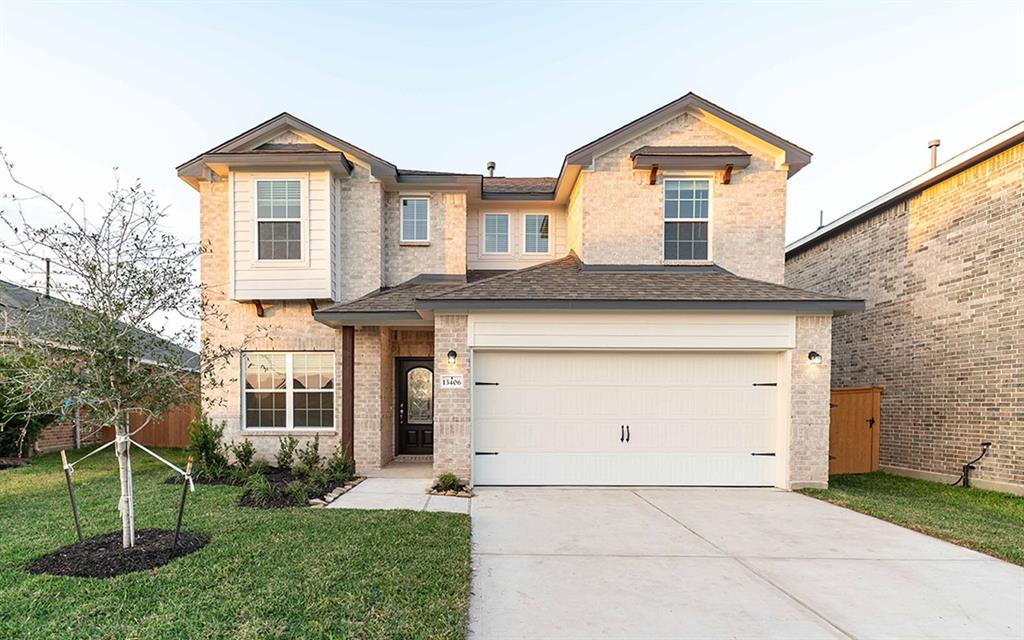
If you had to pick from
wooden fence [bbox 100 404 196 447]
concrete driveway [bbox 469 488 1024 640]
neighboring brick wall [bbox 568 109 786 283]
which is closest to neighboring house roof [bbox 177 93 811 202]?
neighboring brick wall [bbox 568 109 786 283]

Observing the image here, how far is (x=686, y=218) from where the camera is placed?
928 cm

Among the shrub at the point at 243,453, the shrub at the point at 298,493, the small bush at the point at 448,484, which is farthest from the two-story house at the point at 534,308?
the shrub at the point at 298,493

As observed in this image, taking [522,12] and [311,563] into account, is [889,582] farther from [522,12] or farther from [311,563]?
[522,12]

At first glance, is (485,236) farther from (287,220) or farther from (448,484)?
(448,484)

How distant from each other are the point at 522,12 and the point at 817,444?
1304 centimetres

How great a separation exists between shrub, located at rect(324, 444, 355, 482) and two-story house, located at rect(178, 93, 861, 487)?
2.08 ft

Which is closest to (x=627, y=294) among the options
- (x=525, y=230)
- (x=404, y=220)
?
(x=525, y=230)

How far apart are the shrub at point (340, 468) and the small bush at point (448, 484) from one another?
5.66ft

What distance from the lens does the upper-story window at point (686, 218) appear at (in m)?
9.26

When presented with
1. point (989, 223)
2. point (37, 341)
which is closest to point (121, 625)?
point (37, 341)

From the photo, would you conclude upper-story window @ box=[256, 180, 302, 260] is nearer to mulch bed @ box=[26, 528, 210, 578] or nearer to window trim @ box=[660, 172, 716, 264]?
mulch bed @ box=[26, 528, 210, 578]

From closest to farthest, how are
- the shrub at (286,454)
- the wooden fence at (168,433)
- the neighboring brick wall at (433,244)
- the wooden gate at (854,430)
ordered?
the shrub at (286,454)
the wooden gate at (854,430)
the neighboring brick wall at (433,244)
the wooden fence at (168,433)

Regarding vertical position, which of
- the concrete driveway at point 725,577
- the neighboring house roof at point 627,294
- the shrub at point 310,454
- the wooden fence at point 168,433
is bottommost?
the wooden fence at point 168,433

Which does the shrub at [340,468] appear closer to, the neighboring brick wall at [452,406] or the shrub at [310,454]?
the shrub at [310,454]
